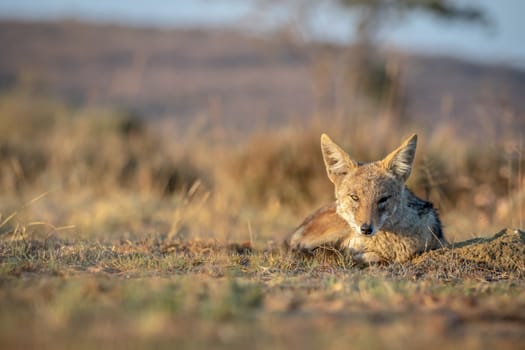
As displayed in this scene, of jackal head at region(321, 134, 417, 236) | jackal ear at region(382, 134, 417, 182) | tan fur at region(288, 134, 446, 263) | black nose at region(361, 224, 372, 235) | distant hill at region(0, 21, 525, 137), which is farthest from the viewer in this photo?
distant hill at region(0, 21, 525, 137)

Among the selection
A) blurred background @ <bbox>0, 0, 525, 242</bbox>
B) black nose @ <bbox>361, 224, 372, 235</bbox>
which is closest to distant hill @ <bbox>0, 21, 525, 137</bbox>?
blurred background @ <bbox>0, 0, 525, 242</bbox>

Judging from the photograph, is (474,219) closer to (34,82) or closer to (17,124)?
(17,124)

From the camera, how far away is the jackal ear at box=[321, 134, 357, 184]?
226 inches

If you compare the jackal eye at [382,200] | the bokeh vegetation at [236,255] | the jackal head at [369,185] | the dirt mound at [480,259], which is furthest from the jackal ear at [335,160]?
the dirt mound at [480,259]

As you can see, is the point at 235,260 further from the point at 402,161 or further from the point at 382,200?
the point at 402,161

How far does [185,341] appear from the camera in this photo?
10.1 ft

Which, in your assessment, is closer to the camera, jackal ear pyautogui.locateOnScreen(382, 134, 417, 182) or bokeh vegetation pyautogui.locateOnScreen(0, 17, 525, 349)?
bokeh vegetation pyautogui.locateOnScreen(0, 17, 525, 349)

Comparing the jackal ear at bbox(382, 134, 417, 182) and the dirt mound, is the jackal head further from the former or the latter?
the dirt mound

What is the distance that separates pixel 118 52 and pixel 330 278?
4639 cm

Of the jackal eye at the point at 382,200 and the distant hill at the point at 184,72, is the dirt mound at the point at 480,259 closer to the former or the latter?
the jackal eye at the point at 382,200

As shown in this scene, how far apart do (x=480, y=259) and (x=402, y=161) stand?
1.03 meters

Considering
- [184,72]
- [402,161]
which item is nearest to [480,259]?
[402,161]

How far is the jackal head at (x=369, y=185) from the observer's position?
17.3 ft

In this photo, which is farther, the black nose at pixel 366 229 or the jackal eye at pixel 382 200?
the jackal eye at pixel 382 200
